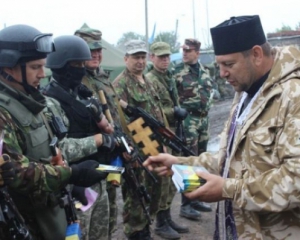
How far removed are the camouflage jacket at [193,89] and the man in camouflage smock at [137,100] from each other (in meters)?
0.93

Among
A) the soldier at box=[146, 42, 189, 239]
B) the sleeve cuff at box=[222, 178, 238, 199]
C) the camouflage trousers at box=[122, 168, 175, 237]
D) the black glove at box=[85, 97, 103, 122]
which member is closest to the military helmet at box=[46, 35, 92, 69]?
the black glove at box=[85, 97, 103, 122]

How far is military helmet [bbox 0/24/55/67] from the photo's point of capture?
104 inches

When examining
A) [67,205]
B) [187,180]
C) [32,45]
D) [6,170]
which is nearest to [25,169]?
[6,170]

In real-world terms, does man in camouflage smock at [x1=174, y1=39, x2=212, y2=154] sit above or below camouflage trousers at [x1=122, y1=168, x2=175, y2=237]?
above

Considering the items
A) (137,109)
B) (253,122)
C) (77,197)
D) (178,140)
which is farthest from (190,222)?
(253,122)

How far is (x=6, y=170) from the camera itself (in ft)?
7.33

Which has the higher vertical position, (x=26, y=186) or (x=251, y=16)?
(x=251, y=16)

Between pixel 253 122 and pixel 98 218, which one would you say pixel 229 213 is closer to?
pixel 253 122

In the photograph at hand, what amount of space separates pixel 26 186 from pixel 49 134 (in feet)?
1.41

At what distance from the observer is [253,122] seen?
2.26 m

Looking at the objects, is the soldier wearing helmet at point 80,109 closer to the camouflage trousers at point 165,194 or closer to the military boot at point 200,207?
the camouflage trousers at point 165,194

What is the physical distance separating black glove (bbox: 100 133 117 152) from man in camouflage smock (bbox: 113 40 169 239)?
3.94 ft

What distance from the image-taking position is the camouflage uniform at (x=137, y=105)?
466 centimetres

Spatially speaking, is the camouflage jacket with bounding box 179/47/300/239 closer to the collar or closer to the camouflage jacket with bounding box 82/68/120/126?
the collar
